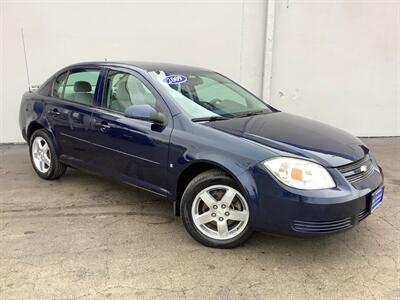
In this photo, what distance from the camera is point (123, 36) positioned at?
7410mm

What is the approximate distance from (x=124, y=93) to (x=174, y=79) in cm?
53

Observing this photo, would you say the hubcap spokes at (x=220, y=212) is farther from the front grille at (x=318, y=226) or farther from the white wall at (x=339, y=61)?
the white wall at (x=339, y=61)

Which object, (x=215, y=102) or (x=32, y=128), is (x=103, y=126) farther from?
(x=32, y=128)

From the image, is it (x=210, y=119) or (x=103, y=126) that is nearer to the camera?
(x=210, y=119)

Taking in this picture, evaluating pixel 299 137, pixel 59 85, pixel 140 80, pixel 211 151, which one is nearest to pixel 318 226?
pixel 299 137

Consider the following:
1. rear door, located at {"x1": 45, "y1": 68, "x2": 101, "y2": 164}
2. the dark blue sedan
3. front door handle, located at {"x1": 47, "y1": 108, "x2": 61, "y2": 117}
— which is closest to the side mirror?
the dark blue sedan

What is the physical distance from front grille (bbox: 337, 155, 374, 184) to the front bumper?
69 millimetres

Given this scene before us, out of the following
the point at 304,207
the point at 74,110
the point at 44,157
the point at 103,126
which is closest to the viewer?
the point at 304,207

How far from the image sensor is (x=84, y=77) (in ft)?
16.5

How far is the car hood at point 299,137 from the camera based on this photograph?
136 inches

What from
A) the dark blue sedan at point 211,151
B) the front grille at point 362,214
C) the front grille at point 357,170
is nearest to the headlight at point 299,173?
the dark blue sedan at point 211,151

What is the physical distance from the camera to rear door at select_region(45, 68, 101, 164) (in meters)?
4.68

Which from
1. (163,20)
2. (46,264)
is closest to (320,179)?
(46,264)

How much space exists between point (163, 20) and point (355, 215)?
17.0 ft
